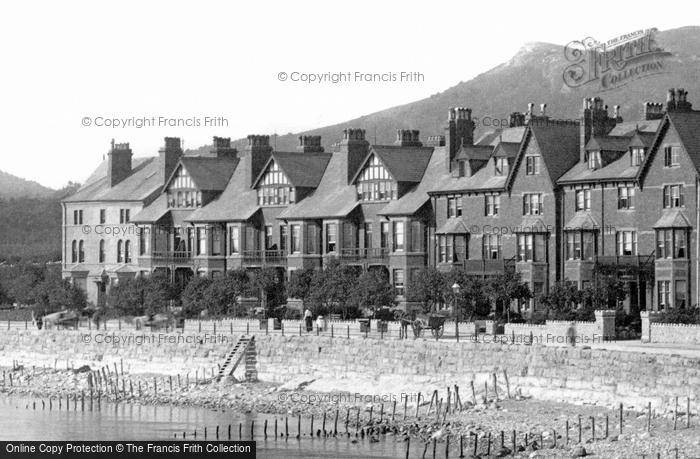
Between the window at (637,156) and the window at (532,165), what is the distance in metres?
5.75

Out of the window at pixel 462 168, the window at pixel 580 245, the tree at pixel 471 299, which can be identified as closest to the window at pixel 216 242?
the window at pixel 462 168

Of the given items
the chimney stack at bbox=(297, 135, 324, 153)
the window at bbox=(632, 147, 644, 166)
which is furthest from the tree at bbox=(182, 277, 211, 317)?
the window at bbox=(632, 147, 644, 166)

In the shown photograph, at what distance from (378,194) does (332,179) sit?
19.7 ft

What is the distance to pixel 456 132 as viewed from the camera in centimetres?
10356

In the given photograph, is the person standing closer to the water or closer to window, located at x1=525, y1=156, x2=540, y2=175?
the water

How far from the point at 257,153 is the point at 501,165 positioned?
21.8 m

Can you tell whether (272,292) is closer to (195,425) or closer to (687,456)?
(195,425)

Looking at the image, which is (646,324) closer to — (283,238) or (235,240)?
(283,238)

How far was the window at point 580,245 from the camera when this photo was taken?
93625 mm

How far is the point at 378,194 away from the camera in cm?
10712

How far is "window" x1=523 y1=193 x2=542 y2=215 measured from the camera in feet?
317

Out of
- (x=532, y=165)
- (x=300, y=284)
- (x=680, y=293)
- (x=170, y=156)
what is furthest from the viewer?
(x=170, y=156)

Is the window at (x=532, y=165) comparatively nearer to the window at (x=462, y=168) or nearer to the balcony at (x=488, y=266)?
the balcony at (x=488, y=266)

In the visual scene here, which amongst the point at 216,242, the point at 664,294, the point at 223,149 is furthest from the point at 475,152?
the point at 223,149
